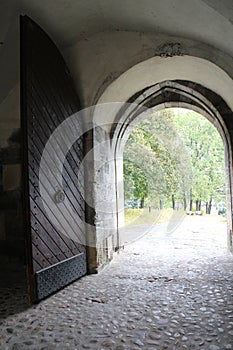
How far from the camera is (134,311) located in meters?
2.23

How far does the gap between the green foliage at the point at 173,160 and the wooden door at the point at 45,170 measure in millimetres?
5721

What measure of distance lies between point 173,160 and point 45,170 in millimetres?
8494

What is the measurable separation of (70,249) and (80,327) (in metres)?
1.09

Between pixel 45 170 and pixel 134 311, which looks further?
pixel 45 170

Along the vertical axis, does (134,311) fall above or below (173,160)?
below

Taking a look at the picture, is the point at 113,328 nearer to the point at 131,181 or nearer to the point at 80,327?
the point at 80,327

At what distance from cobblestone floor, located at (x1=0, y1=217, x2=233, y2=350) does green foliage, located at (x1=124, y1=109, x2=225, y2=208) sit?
5.77 metres

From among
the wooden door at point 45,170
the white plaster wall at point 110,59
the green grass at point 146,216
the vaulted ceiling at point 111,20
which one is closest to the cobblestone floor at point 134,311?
the wooden door at point 45,170

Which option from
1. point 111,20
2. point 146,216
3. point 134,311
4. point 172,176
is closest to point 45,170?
point 134,311

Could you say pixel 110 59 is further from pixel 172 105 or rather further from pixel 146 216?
pixel 146 216

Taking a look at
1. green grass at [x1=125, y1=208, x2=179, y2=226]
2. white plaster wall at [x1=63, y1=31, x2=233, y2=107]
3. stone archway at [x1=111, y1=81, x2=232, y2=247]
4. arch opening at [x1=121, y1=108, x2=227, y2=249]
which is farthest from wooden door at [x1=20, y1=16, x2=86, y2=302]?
green grass at [x1=125, y1=208, x2=179, y2=226]

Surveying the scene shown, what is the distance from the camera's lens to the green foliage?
931cm

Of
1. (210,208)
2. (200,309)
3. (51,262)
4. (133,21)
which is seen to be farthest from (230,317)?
(210,208)

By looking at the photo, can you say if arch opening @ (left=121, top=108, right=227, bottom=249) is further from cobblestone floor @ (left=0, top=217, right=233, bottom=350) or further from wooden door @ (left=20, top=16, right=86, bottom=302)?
wooden door @ (left=20, top=16, right=86, bottom=302)
